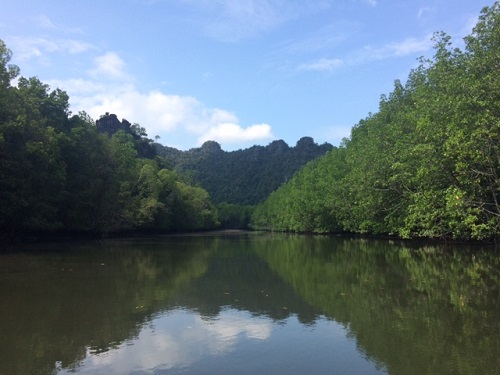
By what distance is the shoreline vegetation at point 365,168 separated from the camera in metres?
20.6

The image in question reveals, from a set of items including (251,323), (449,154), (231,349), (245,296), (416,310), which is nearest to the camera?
(231,349)

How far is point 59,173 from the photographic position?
38.0 metres

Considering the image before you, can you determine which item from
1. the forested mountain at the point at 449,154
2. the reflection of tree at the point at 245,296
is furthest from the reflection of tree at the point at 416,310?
the forested mountain at the point at 449,154

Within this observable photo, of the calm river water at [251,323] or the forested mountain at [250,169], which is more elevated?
the forested mountain at [250,169]

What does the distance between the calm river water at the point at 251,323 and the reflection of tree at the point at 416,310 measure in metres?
0.03

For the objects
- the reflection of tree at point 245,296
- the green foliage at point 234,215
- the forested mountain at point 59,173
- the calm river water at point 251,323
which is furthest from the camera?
the green foliage at point 234,215

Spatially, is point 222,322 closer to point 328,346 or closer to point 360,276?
point 328,346

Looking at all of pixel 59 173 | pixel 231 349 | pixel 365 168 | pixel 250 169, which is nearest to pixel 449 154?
pixel 231 349

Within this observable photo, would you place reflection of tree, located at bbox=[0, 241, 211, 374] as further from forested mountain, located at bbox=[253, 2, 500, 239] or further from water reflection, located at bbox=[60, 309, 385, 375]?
forested mountain, located at bbox=[253, 2, 500, 239]

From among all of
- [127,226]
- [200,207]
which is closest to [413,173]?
[127,226]

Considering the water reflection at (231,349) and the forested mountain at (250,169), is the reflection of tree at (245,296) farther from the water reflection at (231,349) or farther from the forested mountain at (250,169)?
the forested mountain at (250,169)

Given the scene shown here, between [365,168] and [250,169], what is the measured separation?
146145mm

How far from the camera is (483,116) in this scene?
19203 mm

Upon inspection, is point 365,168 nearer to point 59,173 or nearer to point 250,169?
point 59,173
